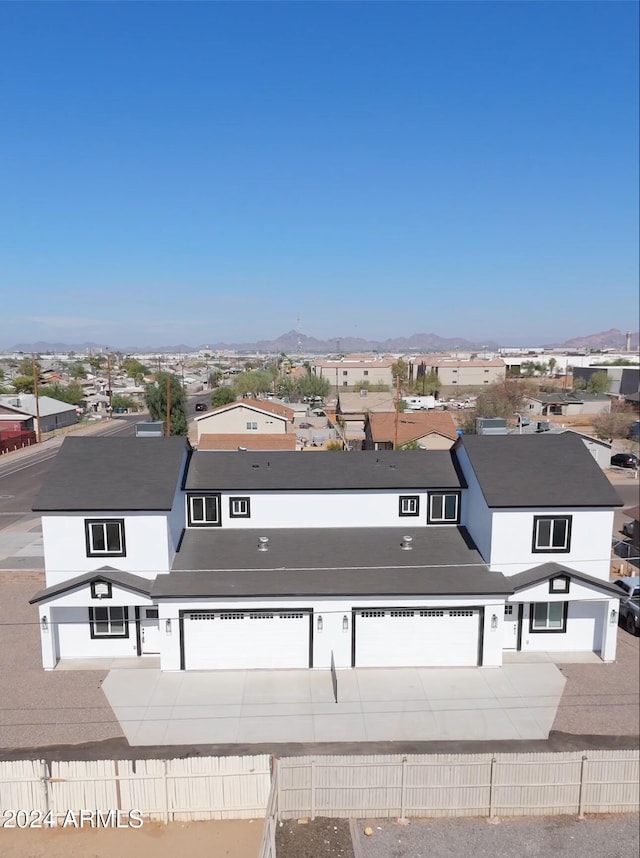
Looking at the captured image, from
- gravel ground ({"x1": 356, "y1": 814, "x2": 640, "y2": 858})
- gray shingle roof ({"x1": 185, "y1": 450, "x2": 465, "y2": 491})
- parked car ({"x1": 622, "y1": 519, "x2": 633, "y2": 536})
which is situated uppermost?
gray shingle roof ({"x1": 185, "y1": 450, "x2": 465, "y2": 491})

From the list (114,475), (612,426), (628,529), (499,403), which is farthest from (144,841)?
(499,403)

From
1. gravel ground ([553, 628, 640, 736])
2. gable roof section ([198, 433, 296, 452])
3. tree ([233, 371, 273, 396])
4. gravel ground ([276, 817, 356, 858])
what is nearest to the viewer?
gravel ground ([276, 817, 356, 858])

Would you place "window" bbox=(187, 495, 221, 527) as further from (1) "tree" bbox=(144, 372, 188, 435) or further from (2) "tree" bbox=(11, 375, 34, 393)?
(2) "tree" bbox=(11, 375, 34, 393)

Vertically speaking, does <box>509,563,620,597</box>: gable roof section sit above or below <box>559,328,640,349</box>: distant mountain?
below

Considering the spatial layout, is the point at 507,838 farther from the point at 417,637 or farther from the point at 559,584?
the point at 559,584

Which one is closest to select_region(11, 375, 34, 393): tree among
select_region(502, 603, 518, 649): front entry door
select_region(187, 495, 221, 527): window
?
select_region(187, 495, 221, 527): window

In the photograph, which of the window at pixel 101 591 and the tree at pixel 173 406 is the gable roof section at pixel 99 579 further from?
the tree at pixel 173 406
